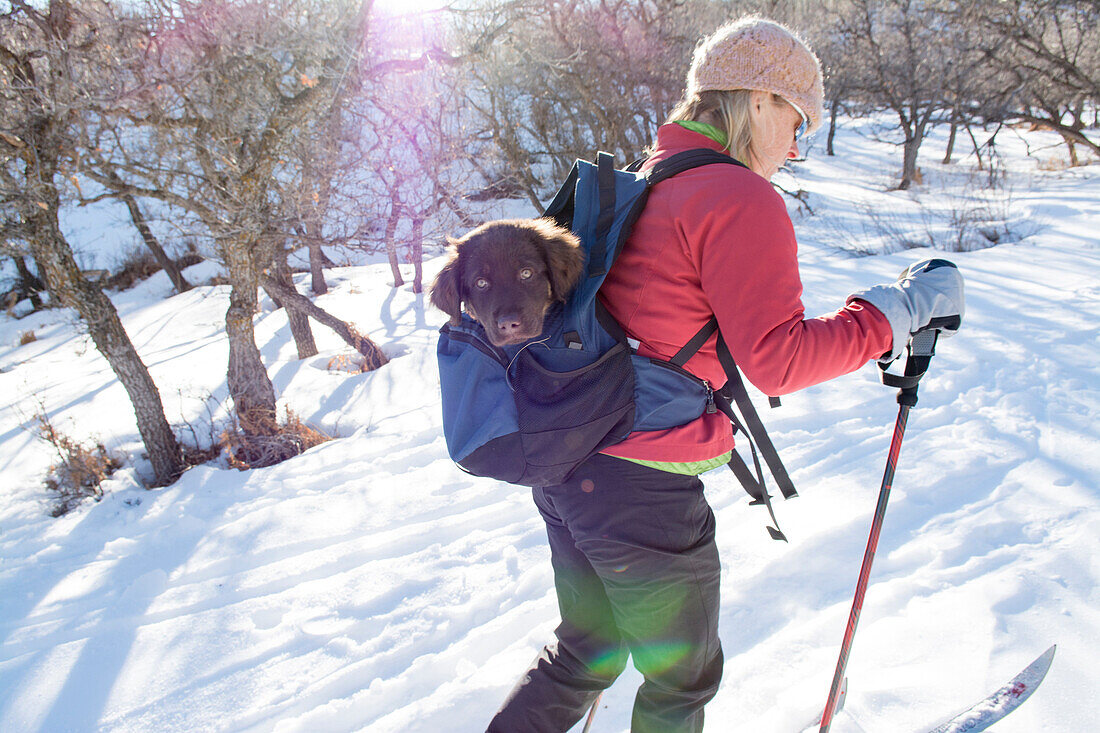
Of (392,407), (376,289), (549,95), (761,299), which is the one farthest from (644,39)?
(761,299)

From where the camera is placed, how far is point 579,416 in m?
1.25

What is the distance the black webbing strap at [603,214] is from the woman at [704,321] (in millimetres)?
64

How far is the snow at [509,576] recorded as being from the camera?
197 centimetres

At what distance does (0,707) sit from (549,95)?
50.7 feet

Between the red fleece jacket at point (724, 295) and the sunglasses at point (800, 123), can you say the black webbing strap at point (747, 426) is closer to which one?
the red fleece jacket at point (724, 295)

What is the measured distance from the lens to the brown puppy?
1.32 metres

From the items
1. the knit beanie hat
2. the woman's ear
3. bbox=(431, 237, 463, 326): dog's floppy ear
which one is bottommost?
bbox=(431, 237, 463, 326): dog's floppy ear

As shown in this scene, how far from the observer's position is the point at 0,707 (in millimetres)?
2248

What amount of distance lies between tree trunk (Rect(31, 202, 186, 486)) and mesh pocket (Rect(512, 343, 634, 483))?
4.99 metres

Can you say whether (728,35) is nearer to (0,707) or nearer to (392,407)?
(0,707)

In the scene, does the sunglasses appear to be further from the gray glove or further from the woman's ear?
the gray glove

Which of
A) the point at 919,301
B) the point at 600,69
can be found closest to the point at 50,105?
the point at 919,301

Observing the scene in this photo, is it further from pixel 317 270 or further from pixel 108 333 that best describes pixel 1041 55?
pixel 108 333

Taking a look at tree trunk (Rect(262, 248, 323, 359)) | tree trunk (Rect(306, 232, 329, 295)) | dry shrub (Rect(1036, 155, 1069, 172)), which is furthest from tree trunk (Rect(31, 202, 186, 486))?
dry shrub (Rect(1036, 155, 1069, 172))
